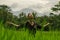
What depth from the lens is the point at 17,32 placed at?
9.68 ft

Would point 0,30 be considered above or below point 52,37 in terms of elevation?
above

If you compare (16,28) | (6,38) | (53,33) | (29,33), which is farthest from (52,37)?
(6,38)

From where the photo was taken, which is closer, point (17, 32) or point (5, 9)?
point (17, 32)

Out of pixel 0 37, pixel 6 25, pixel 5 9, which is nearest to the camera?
pixel 0 37

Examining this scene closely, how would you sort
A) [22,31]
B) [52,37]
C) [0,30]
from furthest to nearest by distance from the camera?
[52,37] < [22,31] < [0,30]

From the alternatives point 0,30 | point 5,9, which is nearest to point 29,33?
point 0,30

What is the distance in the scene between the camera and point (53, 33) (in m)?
3.24

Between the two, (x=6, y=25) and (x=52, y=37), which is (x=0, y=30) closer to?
(x=6, y=25)

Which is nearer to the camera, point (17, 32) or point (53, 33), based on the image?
point (17, 32)

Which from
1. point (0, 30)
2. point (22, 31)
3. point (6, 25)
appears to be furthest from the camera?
point (22, 31)

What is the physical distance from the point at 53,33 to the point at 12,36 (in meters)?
0.82

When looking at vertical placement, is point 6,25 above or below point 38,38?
above

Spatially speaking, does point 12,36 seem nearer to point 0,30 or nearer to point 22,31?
point 0,30

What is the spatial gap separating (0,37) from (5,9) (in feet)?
181
